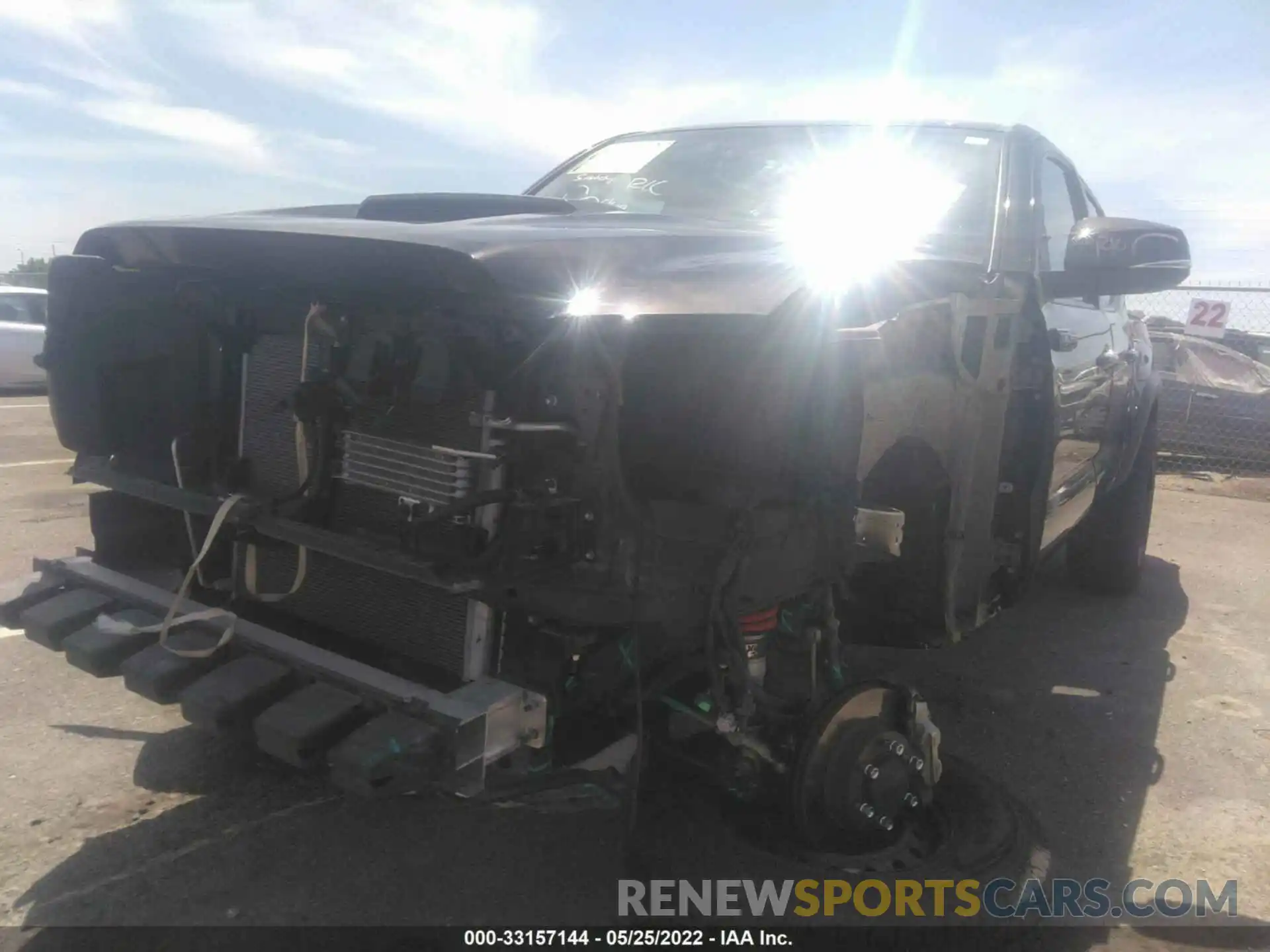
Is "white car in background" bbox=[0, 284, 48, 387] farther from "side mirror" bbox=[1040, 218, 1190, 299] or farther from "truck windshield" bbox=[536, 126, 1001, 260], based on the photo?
"side mirror" bbox=[1040, 218, 1190, 299]

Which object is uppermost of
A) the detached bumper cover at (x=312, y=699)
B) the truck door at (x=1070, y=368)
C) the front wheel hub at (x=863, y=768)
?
the truck door at (x=1070, y=368)

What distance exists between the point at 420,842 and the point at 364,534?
3.13 ft

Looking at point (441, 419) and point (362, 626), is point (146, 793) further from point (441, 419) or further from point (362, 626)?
point (441, 419)

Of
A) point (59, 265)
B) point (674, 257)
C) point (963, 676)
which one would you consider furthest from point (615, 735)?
point (963, 676)

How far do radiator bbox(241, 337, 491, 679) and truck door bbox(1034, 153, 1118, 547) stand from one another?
1941 millimetres

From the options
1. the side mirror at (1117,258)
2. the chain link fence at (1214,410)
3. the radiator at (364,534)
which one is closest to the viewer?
the radiator at (364,534)

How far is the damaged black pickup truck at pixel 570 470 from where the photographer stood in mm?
2086

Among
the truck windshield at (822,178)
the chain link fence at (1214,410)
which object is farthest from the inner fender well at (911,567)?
the chain link fence at (1214,410)

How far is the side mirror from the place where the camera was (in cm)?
322

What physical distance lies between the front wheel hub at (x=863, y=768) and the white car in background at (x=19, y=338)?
1226cm

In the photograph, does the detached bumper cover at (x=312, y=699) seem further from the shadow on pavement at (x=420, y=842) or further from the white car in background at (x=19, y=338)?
the white car in background at (x=19, y=338)

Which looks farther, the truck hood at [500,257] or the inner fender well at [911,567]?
the inner fender well at [911,567]

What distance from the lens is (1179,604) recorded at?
5.28 meters

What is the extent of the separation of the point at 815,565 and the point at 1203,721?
2.32 meters
